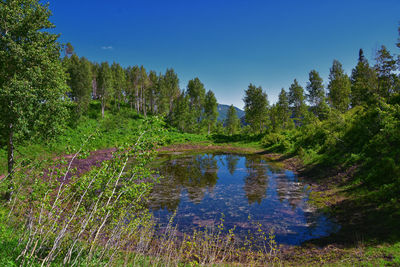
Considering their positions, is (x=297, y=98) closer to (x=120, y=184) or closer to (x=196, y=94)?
(x=196, y=94)

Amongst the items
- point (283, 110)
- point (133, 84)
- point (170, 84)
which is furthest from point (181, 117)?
point (283, 110)

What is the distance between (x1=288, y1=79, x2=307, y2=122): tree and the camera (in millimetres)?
64500

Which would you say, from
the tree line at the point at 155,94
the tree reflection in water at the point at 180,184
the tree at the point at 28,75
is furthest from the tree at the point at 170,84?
the tree at the point at 28,75

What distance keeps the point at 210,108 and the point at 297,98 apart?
29.6 m

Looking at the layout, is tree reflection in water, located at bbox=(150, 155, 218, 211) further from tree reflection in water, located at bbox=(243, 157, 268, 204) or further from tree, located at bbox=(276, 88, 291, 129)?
tree, located at bbox=(276, 88, 291, 129)

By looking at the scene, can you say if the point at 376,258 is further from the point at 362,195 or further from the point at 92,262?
the point at 92,262

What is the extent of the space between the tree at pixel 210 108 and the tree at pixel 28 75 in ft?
221

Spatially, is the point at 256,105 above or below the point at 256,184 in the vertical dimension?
above

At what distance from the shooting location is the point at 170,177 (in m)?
25.9

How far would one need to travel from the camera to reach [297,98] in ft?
214

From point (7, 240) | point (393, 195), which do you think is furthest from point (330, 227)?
point (7, 240)

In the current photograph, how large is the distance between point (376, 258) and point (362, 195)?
808cm

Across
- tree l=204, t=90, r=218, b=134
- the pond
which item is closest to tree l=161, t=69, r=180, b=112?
tree l=204, t=90, r=218, b=134

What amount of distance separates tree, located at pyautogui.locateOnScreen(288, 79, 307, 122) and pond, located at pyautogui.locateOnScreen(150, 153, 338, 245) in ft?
141
